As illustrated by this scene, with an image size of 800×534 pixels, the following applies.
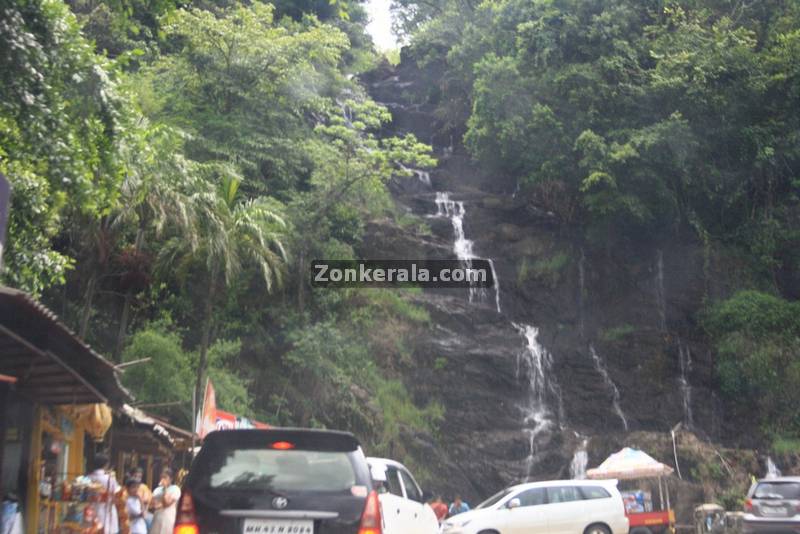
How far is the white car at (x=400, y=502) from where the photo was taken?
8.89 metres

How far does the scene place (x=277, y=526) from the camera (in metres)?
6.95

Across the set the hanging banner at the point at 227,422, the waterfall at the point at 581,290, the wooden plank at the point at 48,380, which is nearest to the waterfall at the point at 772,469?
the waterfall at the point at 581,290

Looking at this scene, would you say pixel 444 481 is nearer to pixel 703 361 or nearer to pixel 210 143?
pixel 703 361

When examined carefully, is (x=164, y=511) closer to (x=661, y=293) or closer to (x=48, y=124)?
(x=48, y=124)

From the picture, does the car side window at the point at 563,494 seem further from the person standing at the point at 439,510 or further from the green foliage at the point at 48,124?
the green foliage at the point at 48,124

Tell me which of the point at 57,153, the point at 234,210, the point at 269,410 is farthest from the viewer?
the point at 269,410

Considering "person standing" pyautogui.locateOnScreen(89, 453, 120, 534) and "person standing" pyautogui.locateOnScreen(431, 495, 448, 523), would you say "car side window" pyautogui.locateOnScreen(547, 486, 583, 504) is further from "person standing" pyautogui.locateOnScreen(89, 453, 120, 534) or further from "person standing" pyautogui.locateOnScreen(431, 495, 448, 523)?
"person standing" pyautogui.locateOnScreen(89, 453, 120, 534)

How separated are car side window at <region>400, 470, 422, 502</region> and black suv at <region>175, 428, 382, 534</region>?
11.4 feet

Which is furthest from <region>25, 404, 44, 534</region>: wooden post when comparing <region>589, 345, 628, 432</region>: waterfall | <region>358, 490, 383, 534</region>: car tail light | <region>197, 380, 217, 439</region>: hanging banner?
<region>589, 345, 628, 432</region>: waterfall

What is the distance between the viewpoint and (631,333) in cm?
3153

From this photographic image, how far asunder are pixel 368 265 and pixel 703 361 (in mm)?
12527

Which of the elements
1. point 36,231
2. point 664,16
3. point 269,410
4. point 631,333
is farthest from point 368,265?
point 36,231

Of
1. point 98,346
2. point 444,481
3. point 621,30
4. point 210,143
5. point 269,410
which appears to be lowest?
point 444,481

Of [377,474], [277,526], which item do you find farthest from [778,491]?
[277,526]
